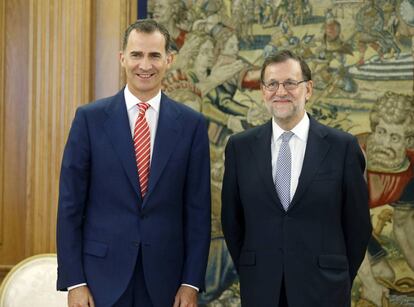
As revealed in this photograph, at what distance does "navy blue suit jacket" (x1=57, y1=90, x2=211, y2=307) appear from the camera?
111 inches

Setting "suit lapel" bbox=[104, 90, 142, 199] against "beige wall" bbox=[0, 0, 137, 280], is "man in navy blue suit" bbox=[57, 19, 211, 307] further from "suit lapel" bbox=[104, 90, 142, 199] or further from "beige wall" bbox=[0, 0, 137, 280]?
"beige wall" bbox=[0, 0, 137, 280]

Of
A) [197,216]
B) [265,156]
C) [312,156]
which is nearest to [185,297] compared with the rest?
[197,216]

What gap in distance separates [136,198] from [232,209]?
50cm

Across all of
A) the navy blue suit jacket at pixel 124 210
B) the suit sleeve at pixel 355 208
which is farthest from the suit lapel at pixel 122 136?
the suit sleeve at pixel 355 208

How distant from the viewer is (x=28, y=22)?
440 cm

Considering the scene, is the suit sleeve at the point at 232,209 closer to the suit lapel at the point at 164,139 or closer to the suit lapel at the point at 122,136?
the suit lapel at the point at 164,139

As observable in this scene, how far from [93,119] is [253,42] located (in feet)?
5.12

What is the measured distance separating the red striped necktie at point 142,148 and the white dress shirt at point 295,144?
56cm

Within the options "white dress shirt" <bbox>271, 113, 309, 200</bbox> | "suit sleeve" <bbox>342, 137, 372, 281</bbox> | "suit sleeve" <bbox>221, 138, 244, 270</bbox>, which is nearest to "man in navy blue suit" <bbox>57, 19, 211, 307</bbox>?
"suit sleeve" <bbox>221, 138, 244, 270</bbox>

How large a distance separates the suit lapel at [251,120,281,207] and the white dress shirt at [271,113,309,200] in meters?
0.03

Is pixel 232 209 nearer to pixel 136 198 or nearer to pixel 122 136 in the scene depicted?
pixel 136 198

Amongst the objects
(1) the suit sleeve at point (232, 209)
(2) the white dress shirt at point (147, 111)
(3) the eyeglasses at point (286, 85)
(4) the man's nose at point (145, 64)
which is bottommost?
(1) the suit sleeve at point (232, 209)

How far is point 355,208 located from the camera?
2.99m

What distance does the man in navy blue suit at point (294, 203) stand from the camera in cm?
287
